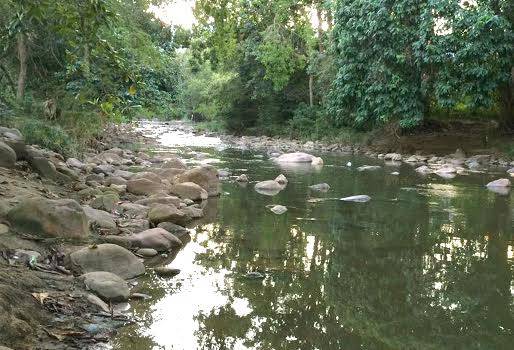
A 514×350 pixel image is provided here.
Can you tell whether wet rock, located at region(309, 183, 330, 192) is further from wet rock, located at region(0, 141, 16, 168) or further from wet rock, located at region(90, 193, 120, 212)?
wet rock, located at region(0, 141, 16, 168)

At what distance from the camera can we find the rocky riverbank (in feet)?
10.5

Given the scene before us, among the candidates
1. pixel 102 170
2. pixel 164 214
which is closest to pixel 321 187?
pixel 102 170

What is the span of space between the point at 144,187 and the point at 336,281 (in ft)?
13.9

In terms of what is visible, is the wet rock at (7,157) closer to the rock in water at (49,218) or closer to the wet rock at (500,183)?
the rock in water at (49,218)

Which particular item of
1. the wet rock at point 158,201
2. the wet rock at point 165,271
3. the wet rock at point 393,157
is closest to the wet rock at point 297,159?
the wet rock at point 393,157

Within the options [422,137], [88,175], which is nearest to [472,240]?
[88,175]

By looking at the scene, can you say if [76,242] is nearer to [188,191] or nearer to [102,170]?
[188,191]

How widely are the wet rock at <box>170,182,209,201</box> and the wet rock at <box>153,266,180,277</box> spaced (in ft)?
11.8

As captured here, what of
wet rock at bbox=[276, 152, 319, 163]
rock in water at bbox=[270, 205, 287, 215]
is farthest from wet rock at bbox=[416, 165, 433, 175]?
rock in water at bbox=[270, 205, 287, 215]

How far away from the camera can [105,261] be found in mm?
4359

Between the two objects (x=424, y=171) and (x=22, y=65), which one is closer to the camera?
(x=22, y=65)

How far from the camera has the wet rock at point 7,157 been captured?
266 inches

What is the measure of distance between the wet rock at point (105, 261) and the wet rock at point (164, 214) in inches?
66.4

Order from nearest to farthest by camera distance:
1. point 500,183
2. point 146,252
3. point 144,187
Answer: point 146,252, point 144,187, point 500,183
